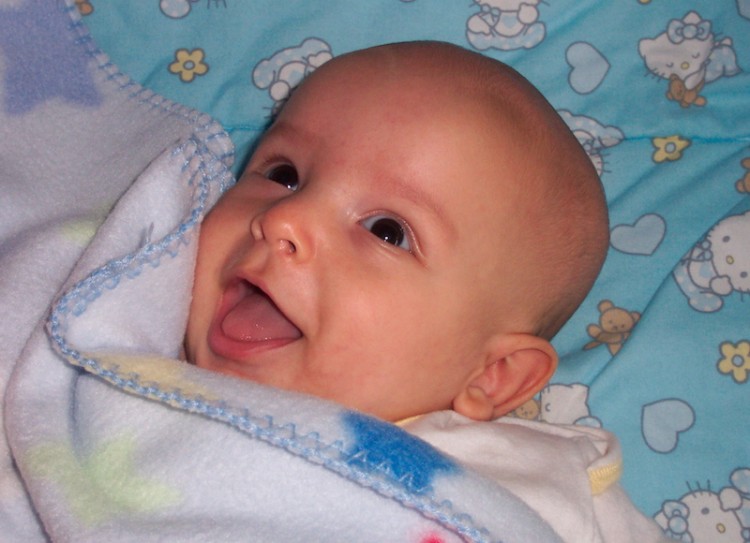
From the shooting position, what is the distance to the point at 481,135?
1.36 m

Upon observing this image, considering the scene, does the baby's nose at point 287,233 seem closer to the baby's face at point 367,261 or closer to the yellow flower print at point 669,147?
the baby's face at point 367,261

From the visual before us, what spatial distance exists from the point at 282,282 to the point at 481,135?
38 cm

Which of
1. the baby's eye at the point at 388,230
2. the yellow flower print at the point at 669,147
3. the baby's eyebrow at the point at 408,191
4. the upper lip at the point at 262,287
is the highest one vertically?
the yellow flower print at the point at 669,147

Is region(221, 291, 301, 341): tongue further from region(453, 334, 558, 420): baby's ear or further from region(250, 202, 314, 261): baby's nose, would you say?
region(453, 334, 558, 420): baby's ear

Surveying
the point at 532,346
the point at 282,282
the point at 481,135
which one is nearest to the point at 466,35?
the point at 481,135

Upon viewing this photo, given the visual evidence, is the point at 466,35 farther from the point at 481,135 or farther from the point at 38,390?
the point at 38,390

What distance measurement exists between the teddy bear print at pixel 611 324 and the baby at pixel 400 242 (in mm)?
290

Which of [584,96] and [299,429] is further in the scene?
[584,96]

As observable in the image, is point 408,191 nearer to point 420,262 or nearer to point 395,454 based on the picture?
point 420,262

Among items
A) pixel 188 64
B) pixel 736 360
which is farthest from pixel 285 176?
pixel 736 360

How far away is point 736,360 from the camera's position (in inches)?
66.5

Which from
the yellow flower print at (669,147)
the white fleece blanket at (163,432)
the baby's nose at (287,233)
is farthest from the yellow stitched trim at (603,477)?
the yellow flower print at (669,147)

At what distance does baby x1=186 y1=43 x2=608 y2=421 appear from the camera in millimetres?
1275

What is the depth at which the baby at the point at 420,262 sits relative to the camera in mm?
1277
